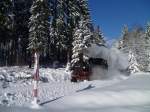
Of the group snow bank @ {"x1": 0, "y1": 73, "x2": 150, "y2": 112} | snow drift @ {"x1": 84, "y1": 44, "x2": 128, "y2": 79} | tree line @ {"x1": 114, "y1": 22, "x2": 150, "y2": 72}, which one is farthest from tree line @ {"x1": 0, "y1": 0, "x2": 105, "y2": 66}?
snow bank @ {"x1": 0, "y1": 73, "x2": 150, "y2": 112}

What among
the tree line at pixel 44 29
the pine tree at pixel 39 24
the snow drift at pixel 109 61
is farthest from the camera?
the pine tree at pixel 39 24

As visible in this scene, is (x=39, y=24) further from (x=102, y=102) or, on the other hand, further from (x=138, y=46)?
(x=138, y=46)

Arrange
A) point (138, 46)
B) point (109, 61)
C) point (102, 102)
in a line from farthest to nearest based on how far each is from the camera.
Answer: point (138, 46), point (109, 61), point (102, 102)

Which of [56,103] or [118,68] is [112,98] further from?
[118,68]

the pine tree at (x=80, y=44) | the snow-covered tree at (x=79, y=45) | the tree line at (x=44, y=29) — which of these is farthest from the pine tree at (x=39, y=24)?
the snow-covered tree at (x=79, y=45)

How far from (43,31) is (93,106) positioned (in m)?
28.2

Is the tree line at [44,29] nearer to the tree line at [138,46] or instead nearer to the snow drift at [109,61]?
the snow drift at [109,61]

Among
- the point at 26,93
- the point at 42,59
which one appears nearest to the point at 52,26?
the point at 42,59

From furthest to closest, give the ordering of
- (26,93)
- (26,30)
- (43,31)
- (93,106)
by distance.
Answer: (26,30), (43,31), (26,93), (93,106)

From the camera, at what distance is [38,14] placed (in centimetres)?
4616

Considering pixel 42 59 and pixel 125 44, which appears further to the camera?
pixel 125 44

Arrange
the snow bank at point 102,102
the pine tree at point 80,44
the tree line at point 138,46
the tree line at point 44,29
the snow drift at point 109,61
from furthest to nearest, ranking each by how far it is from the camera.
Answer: the tree line at point 138,46 < the tree line at point 44,29 < the snow drift at point 109,61 < the pine tree at point 80,44 < the snow bank at point 102,102

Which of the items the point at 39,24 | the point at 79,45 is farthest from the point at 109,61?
the point at 39,24

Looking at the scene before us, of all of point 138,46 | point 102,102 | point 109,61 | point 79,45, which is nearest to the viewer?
point 102,102
